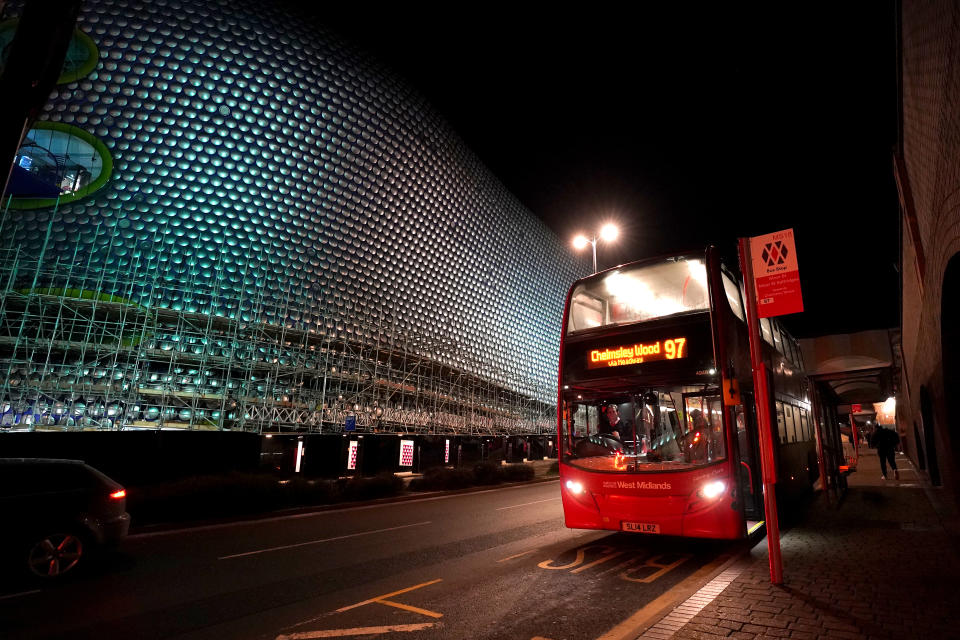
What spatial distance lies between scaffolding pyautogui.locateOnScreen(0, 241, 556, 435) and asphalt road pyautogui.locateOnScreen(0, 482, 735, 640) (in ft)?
33.3

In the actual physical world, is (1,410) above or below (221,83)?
below

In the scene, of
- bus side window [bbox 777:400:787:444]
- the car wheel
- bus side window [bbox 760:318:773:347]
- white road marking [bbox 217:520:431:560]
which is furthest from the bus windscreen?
the car wheel

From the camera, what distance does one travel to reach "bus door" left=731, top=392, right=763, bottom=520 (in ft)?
20.7

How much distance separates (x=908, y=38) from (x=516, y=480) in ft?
60.3

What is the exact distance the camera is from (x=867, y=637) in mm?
3061

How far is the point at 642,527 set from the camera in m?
5.89

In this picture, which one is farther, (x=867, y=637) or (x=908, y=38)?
(x=908, y=38)

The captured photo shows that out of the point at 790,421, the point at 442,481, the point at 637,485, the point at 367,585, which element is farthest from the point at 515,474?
the point at 367,585

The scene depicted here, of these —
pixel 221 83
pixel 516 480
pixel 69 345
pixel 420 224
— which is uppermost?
pixel 221 83

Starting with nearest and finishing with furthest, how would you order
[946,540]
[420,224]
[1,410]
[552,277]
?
[946,540] → [1,410] → [420,224] → [552,277]

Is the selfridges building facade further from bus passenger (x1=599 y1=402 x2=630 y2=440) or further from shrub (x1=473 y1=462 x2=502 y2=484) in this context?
bus passenger (x1=599 y1=402 x2=630 y2=440)

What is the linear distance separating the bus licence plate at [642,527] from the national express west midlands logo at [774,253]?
334 centimetres

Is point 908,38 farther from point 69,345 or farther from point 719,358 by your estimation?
point 69,345

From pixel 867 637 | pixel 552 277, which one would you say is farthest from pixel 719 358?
pixel 552 277
